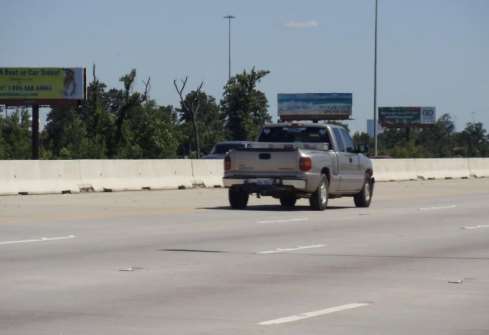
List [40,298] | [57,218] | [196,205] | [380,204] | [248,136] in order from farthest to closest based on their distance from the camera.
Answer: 1. [248,136]
2. [380,204]
3. [196,205]
4. [57,218]
5. [40,298]

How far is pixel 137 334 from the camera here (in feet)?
33.6

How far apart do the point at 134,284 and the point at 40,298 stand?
4.90ft

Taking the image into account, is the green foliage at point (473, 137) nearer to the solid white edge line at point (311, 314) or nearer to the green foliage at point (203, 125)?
the green foliage at point (203, 125)

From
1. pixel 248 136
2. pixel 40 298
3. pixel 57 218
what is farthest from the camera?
pixel 248 136

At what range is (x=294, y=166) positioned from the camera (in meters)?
28.8

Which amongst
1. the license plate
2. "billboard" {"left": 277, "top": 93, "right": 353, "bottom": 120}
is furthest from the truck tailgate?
"billboard" {"left": 277, "top": 93, "right": 353, "bottom": 120}

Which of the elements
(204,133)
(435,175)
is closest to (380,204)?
(435,175)

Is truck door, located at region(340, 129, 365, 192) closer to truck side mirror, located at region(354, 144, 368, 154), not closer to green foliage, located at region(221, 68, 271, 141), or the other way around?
truck side mirror, located at region(354, 144, 368, 154)

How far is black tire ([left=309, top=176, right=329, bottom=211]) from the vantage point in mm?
29219

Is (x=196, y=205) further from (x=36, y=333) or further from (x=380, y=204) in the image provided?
(x=36, y=333)

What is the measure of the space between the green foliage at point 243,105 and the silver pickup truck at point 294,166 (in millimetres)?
73053

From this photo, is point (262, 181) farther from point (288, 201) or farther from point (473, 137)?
point (473, 137)

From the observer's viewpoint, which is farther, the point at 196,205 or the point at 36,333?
the point at 196,205

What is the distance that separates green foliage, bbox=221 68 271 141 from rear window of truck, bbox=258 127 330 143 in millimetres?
72880
